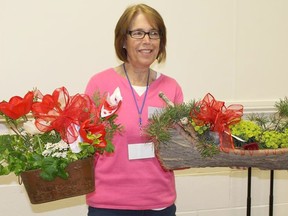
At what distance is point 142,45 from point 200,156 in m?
0.52

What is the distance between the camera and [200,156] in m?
1.27

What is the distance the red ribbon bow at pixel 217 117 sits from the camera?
4.16ft

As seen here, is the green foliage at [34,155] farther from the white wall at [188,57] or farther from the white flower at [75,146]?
the white wall at [188,57]

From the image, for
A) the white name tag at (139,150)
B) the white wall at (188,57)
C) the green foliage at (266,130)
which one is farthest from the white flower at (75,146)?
the white wall at (188,57)

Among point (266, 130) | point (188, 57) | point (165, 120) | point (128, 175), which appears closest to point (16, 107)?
point (165, 120)

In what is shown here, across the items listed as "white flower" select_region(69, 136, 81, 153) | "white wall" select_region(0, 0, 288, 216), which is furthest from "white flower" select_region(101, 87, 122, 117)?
"white wall" select_region(0, 0, 288, 216)

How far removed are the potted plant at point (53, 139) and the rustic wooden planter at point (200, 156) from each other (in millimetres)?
234

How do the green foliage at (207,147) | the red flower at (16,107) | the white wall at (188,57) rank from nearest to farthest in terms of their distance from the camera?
the red flower at (16,107)
the green foliage at (207,147)
the white wall at (188,57)

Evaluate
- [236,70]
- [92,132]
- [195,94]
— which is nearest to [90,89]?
[92,132]

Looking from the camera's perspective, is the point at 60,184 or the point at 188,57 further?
the point at 188,57

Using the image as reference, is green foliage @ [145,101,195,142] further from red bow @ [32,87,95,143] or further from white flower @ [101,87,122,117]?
red bow @ [32,87,95,143]

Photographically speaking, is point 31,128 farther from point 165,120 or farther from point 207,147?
point 207,147

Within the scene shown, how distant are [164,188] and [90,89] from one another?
48 centimetres

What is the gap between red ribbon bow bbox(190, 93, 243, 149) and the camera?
1267 millimetres
